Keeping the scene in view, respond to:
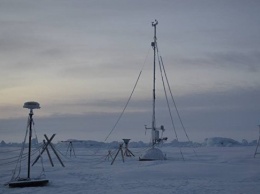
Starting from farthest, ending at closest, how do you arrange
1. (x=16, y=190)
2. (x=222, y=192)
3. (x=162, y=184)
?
1. (x=162, y=184)
2. (x=16, y=190)
3. (x=222, y=192)

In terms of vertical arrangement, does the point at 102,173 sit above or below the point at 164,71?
below

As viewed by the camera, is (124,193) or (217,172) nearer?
(124,193)

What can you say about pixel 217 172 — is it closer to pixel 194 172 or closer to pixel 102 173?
pixel 194 172

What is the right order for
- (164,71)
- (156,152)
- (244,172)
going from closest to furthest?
1. (244,172)
2. (156,152)
3. (164,71)

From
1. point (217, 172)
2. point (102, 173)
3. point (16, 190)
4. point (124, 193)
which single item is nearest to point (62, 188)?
point (16, 190)

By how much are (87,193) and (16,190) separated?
3.64 metres

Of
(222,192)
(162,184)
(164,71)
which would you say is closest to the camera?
(222,192)

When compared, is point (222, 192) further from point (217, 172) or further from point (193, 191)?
point (217, 172)

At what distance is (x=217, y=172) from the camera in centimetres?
2555

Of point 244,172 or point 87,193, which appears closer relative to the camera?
point 87,193

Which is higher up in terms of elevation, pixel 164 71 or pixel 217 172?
pixel 164 71

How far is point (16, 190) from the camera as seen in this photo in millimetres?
19297

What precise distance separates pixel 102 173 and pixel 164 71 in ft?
51.3

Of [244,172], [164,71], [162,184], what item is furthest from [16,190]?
[164,71]
